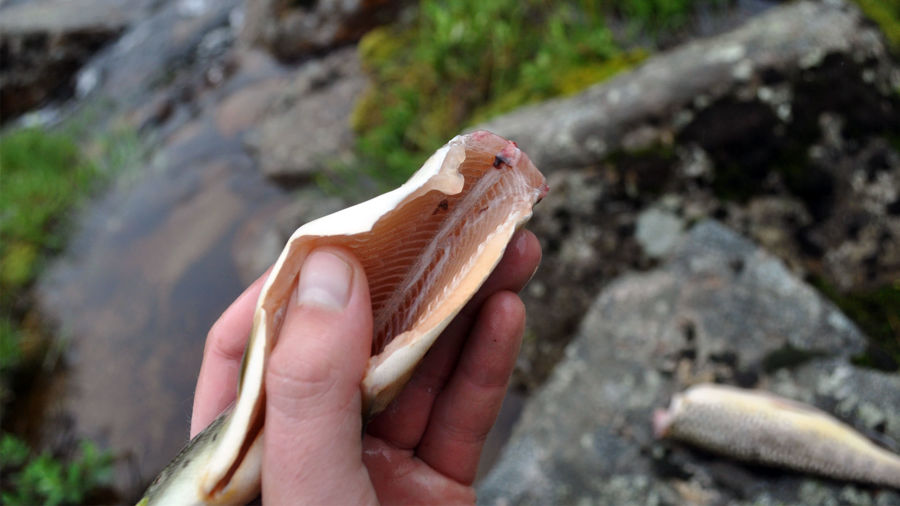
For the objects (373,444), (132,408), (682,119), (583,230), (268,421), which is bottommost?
(132,408)

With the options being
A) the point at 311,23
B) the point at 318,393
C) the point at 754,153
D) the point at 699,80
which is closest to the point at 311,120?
the point at 311,23

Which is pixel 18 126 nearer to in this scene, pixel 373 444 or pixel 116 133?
pixel 116 133

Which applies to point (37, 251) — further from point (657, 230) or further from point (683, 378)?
point (683, 378)

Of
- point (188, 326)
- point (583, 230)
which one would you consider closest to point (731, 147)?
point (583, 230)

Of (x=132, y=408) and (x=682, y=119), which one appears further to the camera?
(x=132, y=408)

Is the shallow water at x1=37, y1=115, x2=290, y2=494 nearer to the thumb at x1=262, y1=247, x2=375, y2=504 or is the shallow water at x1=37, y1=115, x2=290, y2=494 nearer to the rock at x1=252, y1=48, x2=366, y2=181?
the rock at x1=252, y1=48, x2=366, y2=181

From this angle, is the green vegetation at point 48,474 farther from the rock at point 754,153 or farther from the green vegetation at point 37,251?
the rock at point 754,153

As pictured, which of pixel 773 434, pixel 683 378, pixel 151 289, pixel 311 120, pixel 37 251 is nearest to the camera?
pixel 773 434
